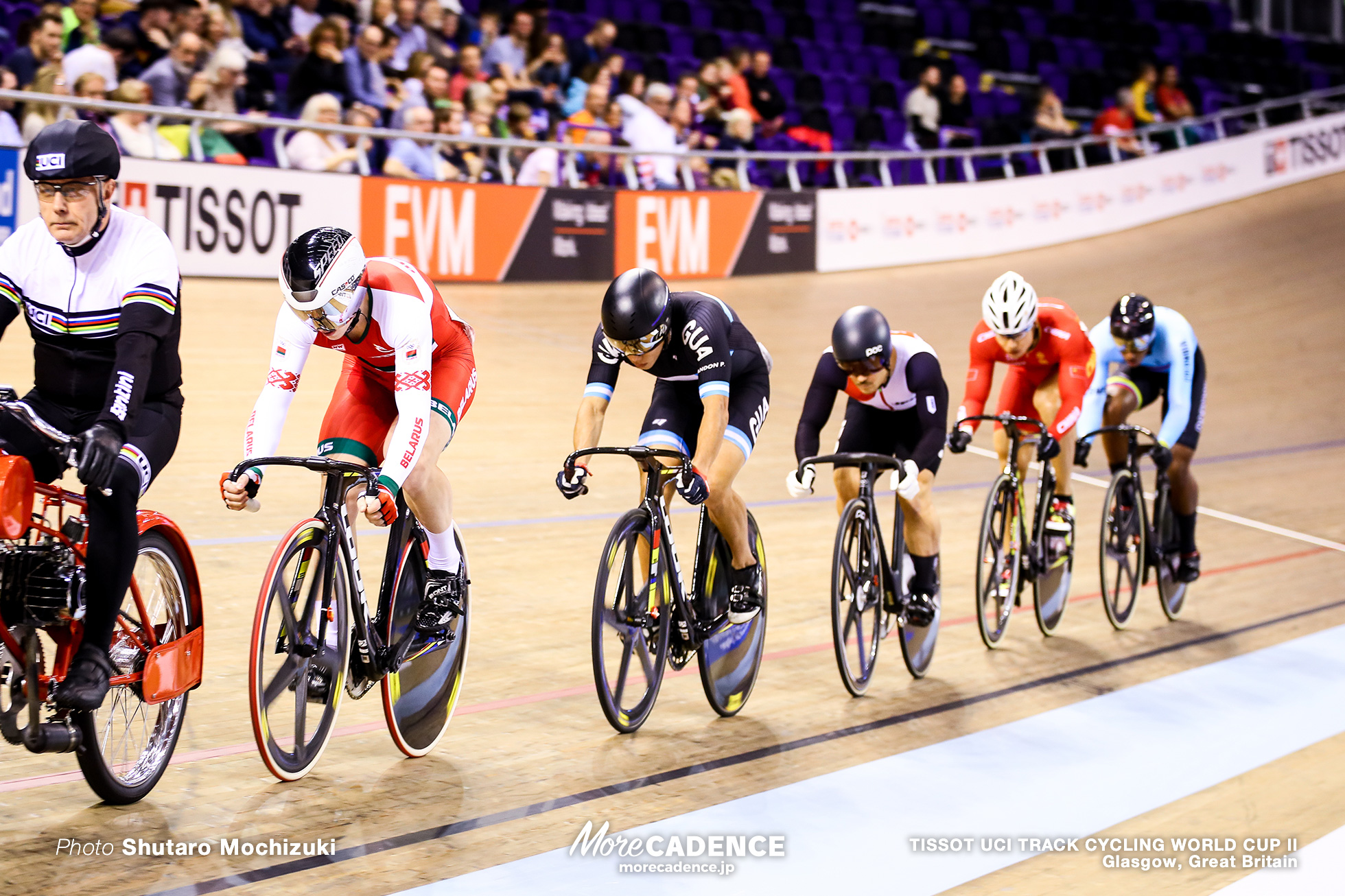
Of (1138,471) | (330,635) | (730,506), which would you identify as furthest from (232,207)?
(330,635)

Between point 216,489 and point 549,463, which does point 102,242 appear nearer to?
point 216,489

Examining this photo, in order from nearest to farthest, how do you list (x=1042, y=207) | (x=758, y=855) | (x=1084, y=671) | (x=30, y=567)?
(x=30, y=567) → (x=758, y=855) → (x=1084, y=671) → (x=1042, y=207)

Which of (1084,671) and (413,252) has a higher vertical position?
(413,252)

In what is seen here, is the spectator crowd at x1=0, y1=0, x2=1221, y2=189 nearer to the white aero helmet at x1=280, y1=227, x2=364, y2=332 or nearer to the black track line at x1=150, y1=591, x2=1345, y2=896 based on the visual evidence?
the white aero helmet at x1=280, y1=227, x2=364, y2=332

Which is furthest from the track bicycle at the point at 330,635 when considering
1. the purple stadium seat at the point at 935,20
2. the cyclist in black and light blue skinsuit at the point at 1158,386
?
the purple stadium seat at the point at 935,20

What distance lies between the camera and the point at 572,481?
3.81m

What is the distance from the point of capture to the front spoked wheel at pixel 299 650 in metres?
3.07

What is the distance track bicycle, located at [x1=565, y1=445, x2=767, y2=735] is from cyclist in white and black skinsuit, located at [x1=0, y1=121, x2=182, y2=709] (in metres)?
1.16

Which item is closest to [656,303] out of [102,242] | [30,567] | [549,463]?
[102,242]

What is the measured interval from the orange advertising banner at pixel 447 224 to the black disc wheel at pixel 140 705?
698 centimetres

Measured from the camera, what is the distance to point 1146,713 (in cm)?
472

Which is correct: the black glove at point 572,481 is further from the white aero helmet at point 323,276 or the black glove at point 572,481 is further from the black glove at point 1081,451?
the black glove at point 1081,451

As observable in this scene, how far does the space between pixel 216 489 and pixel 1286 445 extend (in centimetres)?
833

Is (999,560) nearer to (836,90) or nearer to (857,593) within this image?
(857,593)
